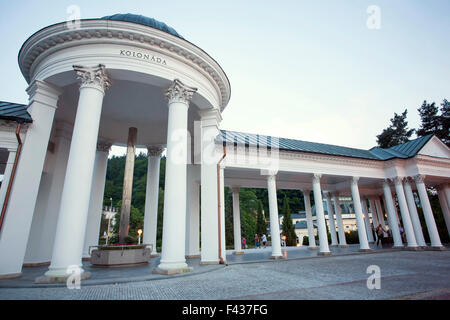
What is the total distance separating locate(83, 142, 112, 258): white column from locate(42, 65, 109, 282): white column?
9.10 m

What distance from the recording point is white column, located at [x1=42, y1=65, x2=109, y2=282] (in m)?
7.78

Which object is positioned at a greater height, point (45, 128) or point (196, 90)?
point (196, 90)

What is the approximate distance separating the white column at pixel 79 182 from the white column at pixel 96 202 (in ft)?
29.8

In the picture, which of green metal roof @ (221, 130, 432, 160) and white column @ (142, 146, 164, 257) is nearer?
white column @ (142, 146, 164, 257)

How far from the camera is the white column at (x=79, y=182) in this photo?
7777mm

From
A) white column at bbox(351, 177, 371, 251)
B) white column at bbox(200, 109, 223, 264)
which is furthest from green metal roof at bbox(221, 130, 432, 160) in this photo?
white column at bbox(200, 109, 223, 264)

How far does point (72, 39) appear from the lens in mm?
10023

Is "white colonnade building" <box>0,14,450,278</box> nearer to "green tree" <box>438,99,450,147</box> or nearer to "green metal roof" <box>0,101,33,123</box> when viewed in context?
"green metal roof" <box>0,101,33,123</box>

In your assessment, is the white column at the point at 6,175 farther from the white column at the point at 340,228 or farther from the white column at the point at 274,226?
the white column at the point at 340,228

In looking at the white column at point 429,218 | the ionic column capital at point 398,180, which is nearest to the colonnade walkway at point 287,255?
the white column at point 429,218

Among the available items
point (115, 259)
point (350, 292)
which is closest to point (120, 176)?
point (115, 259)

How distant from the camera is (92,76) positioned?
9523mm

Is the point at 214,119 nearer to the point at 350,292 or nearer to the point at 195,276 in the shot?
the point at 195,276

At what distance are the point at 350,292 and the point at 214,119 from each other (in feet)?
34.9
